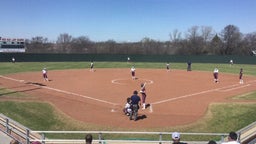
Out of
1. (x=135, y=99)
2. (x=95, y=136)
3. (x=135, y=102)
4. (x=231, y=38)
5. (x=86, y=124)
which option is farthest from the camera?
(x=231, y=38)

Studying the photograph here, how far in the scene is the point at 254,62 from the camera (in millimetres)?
75375

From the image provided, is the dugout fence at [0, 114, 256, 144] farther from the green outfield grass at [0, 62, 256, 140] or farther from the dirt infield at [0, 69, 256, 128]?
the dirt infield at [0, 69, 256, 128]

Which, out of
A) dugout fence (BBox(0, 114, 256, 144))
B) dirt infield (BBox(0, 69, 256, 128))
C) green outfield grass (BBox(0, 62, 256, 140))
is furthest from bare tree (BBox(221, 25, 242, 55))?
dugout fence (BBox(0, 114, 256, 144))

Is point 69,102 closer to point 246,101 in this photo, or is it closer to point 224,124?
point 224,124

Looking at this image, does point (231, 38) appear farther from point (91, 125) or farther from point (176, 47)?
point (91, 125)

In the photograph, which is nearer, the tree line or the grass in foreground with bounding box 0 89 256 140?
the grass in foreground with bounding box 0 89 256 140

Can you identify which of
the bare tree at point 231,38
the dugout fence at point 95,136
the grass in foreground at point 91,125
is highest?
the bare tree at point 231,38

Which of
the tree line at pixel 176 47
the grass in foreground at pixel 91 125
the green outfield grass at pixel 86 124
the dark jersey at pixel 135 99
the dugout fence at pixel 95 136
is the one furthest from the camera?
the tree line at pixel 176 47

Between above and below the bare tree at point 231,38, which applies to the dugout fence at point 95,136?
below

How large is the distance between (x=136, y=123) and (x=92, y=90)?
13.9m

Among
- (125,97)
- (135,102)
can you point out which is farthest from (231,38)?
(135,102)

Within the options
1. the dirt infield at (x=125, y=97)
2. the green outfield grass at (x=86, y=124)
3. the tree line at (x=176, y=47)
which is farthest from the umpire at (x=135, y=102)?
the tree line at (x=176, y=47)

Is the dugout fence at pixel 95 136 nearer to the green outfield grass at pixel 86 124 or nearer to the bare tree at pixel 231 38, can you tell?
the green outfield grass at pixel 86 124

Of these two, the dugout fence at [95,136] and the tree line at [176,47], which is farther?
the tree line at [176,47]
